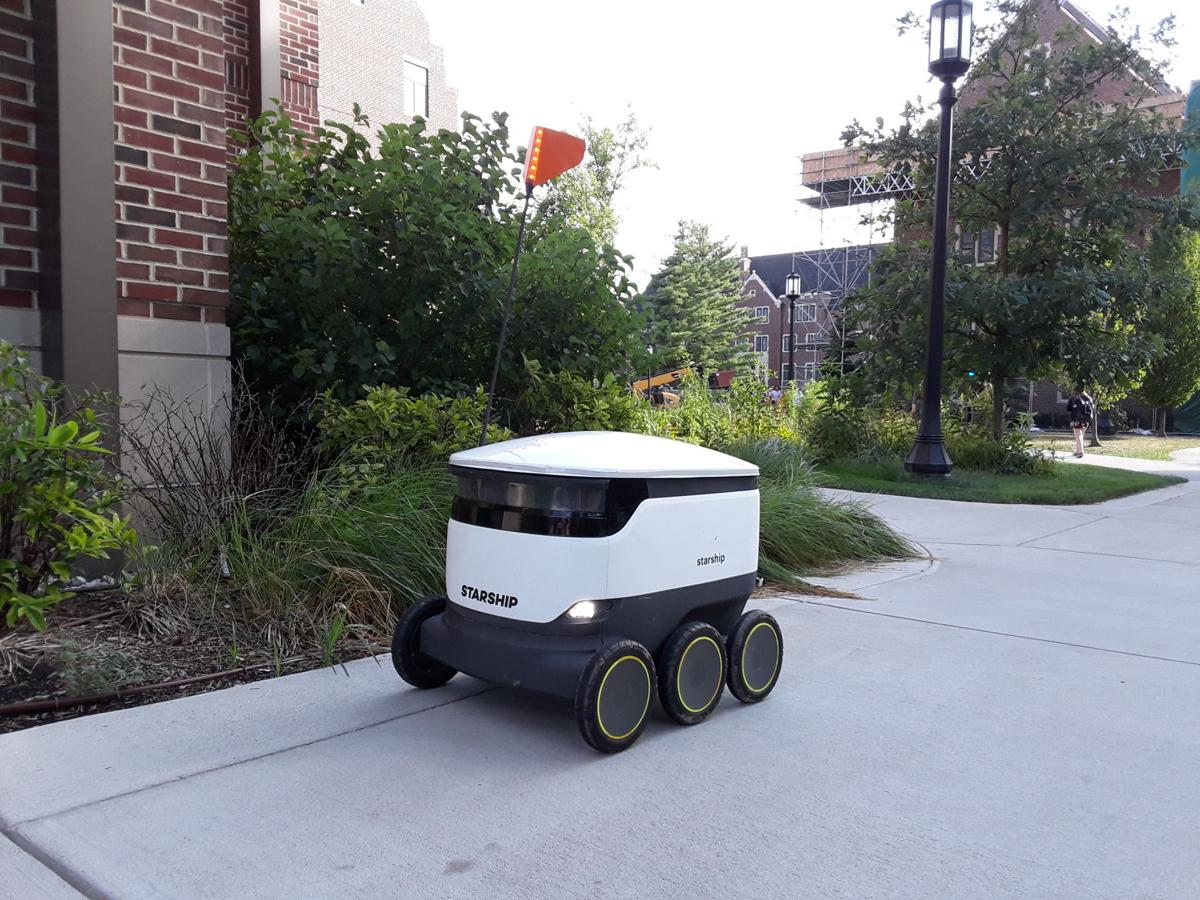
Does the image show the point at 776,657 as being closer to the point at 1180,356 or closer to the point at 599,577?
the point at 599,577

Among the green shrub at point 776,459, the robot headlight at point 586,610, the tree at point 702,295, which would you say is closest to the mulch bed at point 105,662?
the robot headlight at point 586,610

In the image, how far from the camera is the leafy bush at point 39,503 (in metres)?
3.32

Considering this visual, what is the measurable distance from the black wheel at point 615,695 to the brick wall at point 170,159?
3485mm

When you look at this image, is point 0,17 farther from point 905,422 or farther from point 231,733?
point 905,422

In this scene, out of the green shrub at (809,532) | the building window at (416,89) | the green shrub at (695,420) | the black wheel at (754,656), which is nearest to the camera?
the black wheel at (754,656)

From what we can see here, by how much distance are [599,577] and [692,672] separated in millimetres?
615

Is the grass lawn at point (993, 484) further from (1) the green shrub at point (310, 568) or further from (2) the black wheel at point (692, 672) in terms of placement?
(2) the black wheel at point (692, 672)

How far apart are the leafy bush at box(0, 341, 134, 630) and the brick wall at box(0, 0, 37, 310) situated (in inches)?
47.5

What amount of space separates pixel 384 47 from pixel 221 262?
82.0ft

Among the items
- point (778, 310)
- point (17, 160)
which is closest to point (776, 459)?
point (17, 160)

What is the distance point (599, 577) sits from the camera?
10.3 feet

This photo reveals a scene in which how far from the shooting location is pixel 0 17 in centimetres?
463

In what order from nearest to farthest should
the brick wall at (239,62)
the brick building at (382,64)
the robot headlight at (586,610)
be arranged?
the robot headlight at (586,610) < the brick wall at (239,62) < the brick building at (382,64)

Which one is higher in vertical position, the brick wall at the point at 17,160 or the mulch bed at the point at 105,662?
the brick wall at the point at 17,160
